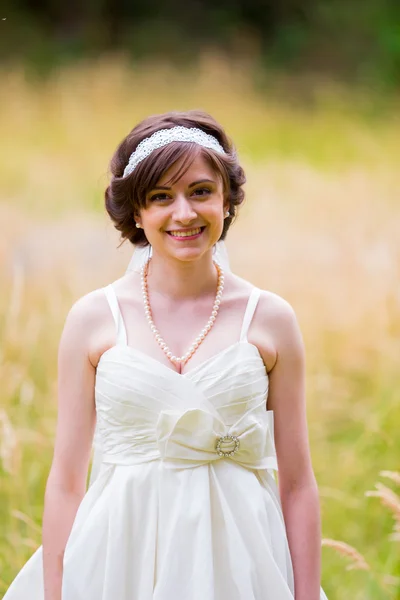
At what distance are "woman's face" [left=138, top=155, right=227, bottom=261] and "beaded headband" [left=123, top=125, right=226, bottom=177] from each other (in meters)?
0.05

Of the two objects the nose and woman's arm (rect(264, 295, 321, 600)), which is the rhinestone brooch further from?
the nose

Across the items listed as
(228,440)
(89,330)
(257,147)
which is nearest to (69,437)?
(89,330)

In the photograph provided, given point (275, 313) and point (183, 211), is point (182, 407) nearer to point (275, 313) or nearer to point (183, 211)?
point (275, 313)

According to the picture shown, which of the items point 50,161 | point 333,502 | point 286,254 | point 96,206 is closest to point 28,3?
point 50,161

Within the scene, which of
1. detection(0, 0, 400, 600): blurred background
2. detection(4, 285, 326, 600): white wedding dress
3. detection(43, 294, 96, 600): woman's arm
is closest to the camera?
detection(4, 285, 326, 600): white wedding dress

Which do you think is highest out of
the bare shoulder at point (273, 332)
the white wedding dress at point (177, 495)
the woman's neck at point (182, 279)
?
the woman's neck at point (182, 279)

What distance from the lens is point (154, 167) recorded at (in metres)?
1.91

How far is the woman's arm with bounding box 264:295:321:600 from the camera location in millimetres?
1989

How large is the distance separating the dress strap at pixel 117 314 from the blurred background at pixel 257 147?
7.08 feet

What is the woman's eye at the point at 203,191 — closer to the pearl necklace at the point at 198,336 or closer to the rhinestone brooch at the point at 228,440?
the pearl necklace at the point at 198,336

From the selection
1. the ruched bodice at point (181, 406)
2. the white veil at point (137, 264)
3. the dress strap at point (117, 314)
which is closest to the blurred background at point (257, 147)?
the white veil at point (137, 264)

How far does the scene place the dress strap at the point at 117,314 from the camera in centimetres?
196

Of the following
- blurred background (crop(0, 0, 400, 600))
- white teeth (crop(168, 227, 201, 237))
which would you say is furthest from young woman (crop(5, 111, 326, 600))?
blurred background (crop(0, 0, 400, 600))

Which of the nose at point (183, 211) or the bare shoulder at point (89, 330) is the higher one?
the nose at point (183, 211)
